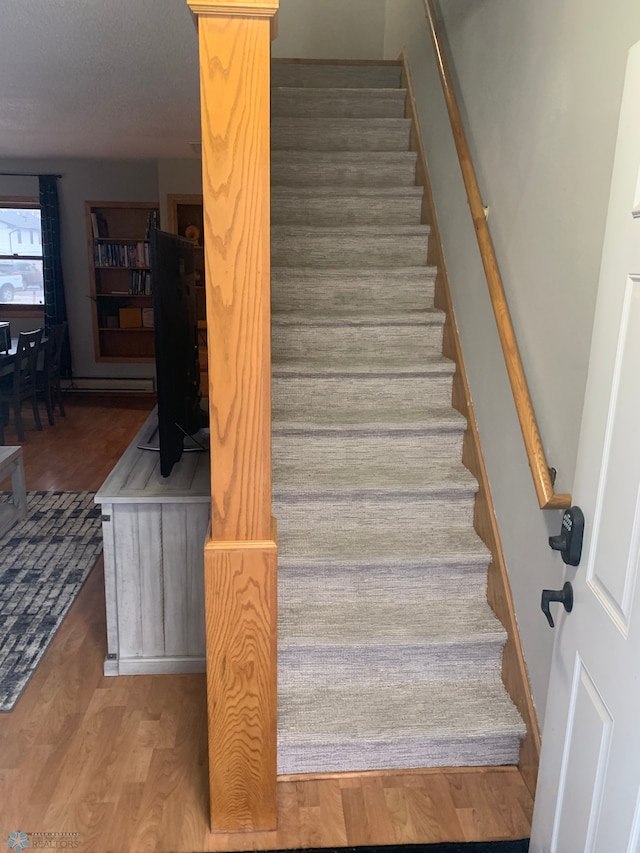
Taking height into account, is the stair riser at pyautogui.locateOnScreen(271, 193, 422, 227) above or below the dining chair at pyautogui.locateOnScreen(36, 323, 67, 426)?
above

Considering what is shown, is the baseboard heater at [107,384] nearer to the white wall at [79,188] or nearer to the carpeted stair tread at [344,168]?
the white wall at [79,188]

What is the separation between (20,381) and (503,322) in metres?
4.83

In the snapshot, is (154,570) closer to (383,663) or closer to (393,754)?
Answer: (383,663)

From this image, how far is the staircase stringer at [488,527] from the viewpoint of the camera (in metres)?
1.98

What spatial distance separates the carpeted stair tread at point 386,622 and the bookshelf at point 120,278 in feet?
18.7

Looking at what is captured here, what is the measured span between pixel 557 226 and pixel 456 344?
0.93 metres

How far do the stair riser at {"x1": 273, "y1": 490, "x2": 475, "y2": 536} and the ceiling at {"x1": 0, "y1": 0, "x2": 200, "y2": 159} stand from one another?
166 centimetres

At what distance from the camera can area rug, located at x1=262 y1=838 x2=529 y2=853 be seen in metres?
1.77

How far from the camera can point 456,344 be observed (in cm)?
273

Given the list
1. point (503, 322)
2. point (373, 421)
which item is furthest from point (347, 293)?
point (503, 322)

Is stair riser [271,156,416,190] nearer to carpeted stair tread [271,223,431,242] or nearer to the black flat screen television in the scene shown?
carpeted stair tread [271,223,431,242]

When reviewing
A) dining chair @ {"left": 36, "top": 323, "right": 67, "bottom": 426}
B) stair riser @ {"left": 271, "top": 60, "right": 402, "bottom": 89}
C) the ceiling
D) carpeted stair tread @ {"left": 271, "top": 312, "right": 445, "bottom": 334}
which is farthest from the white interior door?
dining chair @ {"left": 36, "top": 323, "right": 67, "bottom": 426}

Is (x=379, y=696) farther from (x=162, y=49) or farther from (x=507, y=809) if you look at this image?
(x=162, y=49)

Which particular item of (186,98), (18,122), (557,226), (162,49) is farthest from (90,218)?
(557,226)
